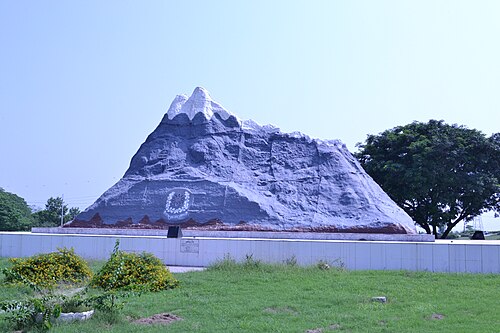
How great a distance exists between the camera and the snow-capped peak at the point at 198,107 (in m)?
23.2

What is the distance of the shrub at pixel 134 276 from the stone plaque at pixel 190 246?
4.51 meters

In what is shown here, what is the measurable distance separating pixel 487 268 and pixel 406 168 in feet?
51.5

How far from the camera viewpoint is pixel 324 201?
20062mm

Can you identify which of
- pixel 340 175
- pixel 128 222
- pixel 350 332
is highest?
pixel 340 175

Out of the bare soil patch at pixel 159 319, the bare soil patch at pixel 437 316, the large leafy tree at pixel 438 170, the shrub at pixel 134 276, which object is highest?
the large leafy tree at pixel 438 170

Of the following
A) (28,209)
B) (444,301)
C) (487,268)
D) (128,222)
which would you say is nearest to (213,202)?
(128,222)

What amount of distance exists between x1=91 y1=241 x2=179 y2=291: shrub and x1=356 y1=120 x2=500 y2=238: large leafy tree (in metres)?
18.8

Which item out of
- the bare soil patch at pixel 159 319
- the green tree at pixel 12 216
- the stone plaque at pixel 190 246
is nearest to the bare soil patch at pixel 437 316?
the bare soil patch at pixel 159 319

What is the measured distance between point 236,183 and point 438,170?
1131 cm

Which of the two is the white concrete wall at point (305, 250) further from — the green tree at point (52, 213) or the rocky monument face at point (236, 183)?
the green tree at point (52, 213)

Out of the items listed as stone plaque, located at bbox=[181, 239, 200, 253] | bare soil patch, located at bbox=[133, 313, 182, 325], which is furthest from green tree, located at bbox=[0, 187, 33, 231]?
bare soil patch, located at bbox=[133, 313, 182, 325]

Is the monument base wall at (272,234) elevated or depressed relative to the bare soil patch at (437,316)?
elevated

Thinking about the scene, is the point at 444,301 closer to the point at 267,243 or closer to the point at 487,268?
the point at 487,268

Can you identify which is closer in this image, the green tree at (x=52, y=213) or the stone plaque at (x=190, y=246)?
the stone plaque at (x=190, y=246)
